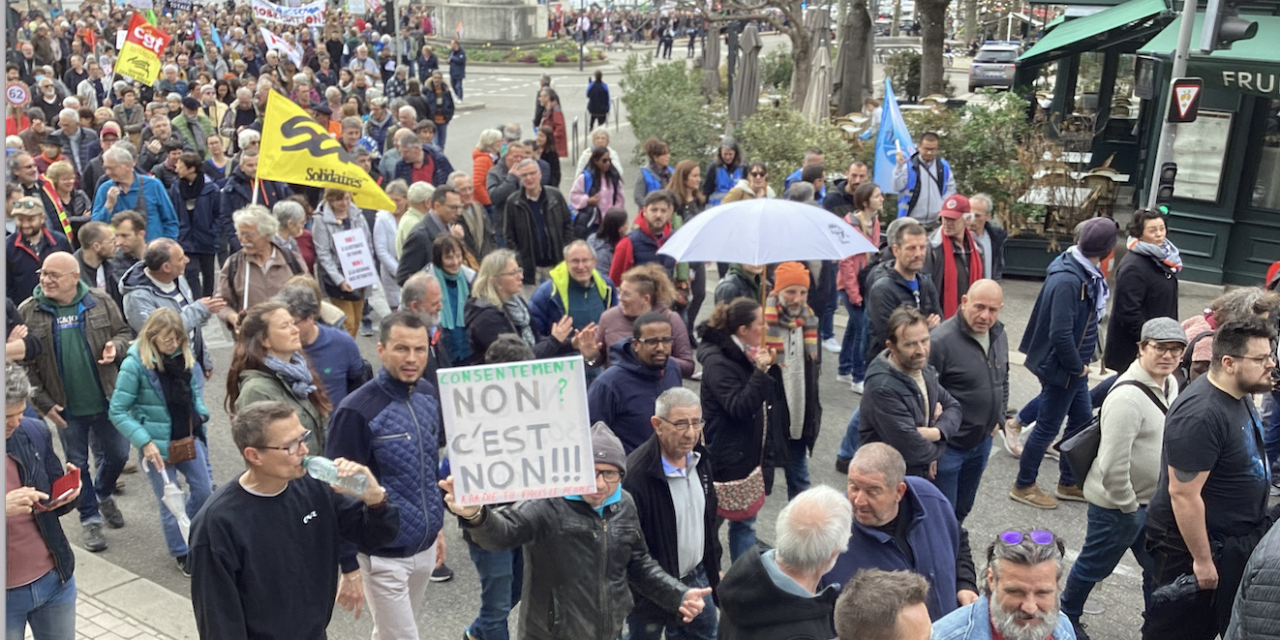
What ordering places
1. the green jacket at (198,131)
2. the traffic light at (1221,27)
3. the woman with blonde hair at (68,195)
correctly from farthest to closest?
1. the green jacket at (198,131)
2. the traffic light at (1221,27)
3. the woman with blonde hair at (68,195)

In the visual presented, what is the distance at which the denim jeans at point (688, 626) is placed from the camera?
4.96 m

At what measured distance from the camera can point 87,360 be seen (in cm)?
641

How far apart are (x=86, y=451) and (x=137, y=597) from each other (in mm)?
1178

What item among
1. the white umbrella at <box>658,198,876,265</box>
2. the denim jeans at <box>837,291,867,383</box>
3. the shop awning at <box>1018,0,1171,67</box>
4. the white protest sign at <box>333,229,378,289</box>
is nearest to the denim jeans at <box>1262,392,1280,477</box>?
the denim jeans at <box>837,291,867,383</box>

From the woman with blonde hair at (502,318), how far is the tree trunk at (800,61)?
13.6 m

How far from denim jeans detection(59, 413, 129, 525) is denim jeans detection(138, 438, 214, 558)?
0.58 metres

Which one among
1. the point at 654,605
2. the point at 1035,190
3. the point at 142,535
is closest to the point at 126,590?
the point at 142,535

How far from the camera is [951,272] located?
800cm

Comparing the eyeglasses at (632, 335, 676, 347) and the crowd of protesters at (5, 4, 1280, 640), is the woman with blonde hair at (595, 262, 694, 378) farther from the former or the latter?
the eyeglasses at (632, 335, 676, 347)

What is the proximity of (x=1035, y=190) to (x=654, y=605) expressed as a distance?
9541mm

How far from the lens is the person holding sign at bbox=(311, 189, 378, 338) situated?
8.66 meters

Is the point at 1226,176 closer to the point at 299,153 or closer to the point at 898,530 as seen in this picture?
the point at 299,153

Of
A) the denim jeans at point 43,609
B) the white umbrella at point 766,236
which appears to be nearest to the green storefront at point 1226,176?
the white umbrella at point 766,236

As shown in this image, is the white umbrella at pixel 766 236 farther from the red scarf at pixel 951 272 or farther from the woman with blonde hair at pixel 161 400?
the woman with blonde hair at pixel 161 400
